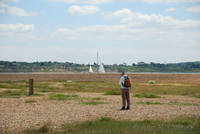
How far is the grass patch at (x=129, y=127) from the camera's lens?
1158 cm

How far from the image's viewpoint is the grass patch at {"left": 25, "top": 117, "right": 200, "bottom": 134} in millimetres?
11578

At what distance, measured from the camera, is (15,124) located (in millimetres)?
13594

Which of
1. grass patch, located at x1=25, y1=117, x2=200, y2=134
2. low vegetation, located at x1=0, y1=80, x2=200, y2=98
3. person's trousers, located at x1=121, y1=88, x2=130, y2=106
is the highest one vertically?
→ person's trousers, located at x1=121, y1=88, x2=130, y2=106

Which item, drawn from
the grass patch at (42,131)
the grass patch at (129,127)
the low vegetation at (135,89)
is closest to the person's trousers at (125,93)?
the grass patch at (129,127)

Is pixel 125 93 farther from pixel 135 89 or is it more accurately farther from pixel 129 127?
pixel 135 89

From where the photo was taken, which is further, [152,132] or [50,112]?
[50,112]

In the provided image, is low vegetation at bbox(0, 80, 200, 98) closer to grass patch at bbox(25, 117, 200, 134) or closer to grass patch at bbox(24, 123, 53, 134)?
grass patch at bbox(25, 117, 200, 134)

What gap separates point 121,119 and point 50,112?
13.3 feet

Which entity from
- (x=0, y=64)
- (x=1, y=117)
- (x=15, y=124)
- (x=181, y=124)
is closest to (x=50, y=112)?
(x=1, y=117)

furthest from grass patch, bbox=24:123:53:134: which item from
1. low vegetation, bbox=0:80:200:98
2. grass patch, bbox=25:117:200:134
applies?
low vegetation, bbox=0:80:200:98

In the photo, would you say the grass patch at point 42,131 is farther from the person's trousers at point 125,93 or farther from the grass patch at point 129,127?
the person's trousers at point 125,93

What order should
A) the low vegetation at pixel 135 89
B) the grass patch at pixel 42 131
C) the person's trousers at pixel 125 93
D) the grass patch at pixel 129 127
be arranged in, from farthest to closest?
1. the low vegetation at pixel 135 89
2. the person's trousers at pixel 125 93
3. the grass patch at pixel 42 131
4. the grass patch at pixel 129 127

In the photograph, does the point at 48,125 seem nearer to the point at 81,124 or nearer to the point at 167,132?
the point at 81,124

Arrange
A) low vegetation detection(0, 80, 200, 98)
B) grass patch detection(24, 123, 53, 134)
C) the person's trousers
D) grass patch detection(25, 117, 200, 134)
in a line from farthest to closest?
1. low vegetation detection(0, 80, 200, 98)
2. the person's trousers
3. grass patch detection(24, 123, 53, 134)
4. grass patch detection(25, 117, 200, 134)
